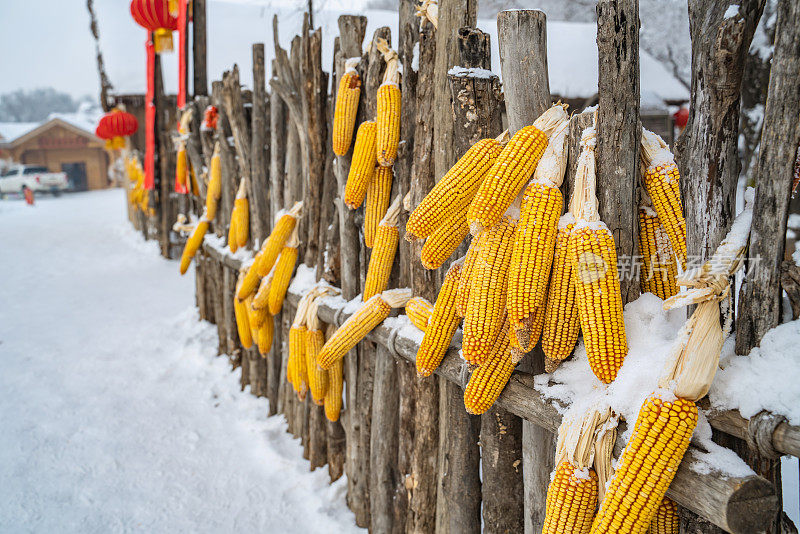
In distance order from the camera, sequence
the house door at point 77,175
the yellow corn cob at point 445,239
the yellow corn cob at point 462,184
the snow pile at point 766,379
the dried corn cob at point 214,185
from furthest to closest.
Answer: the house door at point 77,175
the dried corn cob at point 214,185
the yellow corn cob at point 445,239
the yellow corn cob at point 462,184
the snow pile at point 766,379

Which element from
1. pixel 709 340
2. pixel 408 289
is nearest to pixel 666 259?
pixel 709 340

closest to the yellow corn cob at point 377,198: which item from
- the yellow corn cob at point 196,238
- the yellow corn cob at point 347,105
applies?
the yellow corn cob at point 347,105

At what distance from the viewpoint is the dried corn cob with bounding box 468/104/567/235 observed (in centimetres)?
165

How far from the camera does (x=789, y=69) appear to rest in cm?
125

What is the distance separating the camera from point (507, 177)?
5.49ft

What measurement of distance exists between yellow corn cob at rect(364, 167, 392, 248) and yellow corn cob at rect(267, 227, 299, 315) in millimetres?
1139

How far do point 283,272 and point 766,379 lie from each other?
122 inches

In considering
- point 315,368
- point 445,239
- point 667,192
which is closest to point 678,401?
point 667,192

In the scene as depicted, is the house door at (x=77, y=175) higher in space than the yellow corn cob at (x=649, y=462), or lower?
lower

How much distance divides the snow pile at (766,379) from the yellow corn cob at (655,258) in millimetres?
307

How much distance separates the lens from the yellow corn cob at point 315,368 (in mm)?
3275

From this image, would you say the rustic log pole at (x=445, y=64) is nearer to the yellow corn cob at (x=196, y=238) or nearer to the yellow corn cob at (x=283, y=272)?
the yellow corn cob at (x=283, y=272)

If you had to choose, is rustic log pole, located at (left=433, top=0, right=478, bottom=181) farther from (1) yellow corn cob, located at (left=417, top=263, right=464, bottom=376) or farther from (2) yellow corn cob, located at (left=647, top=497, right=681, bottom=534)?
(2) yellow corn cob, located at (left=647, top=497, right=681, bottom=534)

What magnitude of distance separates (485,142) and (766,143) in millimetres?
808
